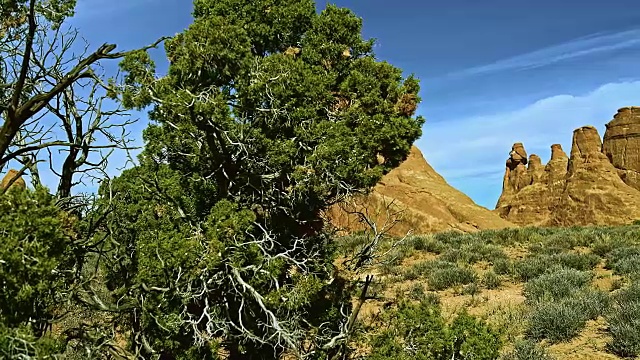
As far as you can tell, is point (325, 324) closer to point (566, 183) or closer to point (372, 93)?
point (372, 93)

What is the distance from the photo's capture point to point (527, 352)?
31.7ft

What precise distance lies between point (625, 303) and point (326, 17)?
8.63m

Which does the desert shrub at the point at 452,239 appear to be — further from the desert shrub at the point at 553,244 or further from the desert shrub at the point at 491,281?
the desert shrub at the point at 491,281

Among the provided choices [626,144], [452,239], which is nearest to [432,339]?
[452,239]

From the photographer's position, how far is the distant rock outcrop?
5198cm

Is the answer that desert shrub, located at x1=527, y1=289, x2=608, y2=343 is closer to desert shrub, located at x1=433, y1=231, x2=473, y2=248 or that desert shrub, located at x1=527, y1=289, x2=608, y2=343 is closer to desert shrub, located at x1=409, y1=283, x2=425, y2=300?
desert shrub, located at x1=409, y1=283, x2=425, y2=300

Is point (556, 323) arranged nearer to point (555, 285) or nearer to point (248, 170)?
point (555, 285)

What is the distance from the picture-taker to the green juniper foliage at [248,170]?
7023 millimetres

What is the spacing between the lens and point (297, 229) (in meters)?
9.16

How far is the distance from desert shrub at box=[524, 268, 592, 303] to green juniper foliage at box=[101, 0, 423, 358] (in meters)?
6.71

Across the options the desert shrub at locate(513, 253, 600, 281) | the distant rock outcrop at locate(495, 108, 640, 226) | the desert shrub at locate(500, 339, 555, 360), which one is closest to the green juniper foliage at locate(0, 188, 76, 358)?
the desert shrub at locate(500, 339, 555, 360)

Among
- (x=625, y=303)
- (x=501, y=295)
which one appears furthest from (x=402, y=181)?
(x=625, y=303)

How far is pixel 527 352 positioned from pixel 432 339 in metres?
3.38

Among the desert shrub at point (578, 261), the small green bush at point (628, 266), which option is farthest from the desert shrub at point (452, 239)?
the small green bush at point (628, 266)
